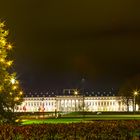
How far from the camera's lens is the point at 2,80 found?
4509 cm

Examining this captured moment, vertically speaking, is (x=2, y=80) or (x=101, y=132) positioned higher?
(x=2, y=80)

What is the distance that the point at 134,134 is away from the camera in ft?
95.2

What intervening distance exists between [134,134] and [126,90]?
138 m

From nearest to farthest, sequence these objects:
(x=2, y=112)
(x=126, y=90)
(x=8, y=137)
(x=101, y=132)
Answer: (x=8, y=137) < (x=101, y=132) < (x=2, y=112) < (x=126, y=90)

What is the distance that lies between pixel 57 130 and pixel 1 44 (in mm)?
19103

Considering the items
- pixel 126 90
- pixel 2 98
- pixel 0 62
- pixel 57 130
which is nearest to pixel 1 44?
pixel 0 62

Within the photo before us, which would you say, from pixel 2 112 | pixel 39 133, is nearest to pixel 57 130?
pixel 39 133

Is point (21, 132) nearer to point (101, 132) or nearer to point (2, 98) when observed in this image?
point (101, 132)

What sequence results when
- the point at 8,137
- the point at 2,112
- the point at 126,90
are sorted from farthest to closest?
the point at 126,90 < the point at 2,112 < the point at 8,137

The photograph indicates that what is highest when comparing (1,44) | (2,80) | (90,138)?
(1,44)

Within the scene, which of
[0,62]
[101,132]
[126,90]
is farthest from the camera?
[126,90]

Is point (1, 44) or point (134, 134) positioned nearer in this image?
point (134, 134)

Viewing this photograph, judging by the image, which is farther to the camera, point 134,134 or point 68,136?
point 134,134

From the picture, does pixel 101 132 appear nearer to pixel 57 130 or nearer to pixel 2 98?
pixel 57 130
